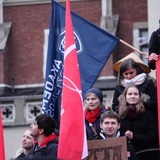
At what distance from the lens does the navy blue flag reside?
949 cm

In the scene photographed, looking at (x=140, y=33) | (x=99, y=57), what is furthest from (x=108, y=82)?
(x=99, y=57)

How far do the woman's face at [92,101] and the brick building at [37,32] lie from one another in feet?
57.5

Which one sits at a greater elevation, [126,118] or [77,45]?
[77,45]

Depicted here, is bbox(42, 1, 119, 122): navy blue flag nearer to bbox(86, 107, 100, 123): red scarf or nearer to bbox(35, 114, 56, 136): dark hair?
bbox(86, 107, 100, 123): red scarf

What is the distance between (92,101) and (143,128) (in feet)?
1.52

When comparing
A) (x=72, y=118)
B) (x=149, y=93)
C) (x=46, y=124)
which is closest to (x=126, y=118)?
(x=149, y=93)

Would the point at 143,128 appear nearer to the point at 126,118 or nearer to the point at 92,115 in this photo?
the point at 126,118

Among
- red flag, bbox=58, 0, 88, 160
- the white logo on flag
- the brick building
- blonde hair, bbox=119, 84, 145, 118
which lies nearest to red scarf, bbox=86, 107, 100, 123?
blonde hair, bbox=119, 84, 145, 118

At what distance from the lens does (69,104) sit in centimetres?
782

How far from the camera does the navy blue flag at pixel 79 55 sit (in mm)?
9492

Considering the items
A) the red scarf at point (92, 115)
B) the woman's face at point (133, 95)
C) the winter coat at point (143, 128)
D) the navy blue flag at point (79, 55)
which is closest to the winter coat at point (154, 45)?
the woman's face at point (133, 95)

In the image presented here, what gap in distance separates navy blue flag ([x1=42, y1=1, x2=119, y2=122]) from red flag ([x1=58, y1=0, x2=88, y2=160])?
1.43 m

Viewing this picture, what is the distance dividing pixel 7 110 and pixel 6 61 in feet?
14.8

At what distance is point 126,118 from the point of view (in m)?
8.19
